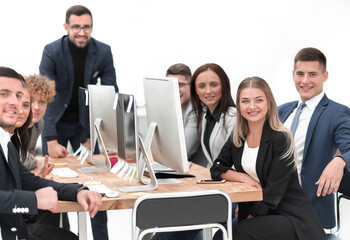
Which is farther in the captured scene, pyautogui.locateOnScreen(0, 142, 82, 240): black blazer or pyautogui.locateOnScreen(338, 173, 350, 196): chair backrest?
pyautogui.locateOnScreen(338, 173, 350, 196): chair backrest

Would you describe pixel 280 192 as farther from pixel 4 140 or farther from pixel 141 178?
pixel 4 140

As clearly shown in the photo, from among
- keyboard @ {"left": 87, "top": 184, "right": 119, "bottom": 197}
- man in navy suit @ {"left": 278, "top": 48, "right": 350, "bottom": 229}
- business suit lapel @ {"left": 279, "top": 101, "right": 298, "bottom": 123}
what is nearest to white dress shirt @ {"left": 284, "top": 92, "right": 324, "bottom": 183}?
man in navy suit @ {"left": 278, "top": 48, "right": 350, "bottom": 229}

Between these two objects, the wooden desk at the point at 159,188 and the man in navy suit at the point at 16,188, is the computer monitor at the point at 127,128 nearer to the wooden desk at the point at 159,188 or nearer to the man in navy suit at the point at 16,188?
the wooden desk at the point at 159,188

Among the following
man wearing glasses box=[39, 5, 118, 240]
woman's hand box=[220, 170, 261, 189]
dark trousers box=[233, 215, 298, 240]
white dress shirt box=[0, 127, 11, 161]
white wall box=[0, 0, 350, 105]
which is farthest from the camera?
white wall box=[0, 0, 350, 105]

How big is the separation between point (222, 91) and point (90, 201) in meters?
1.48

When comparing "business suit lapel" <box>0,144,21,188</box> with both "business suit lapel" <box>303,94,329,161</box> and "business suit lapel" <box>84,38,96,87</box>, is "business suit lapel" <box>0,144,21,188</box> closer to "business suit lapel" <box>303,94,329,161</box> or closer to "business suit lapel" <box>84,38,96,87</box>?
"business suit lapel" <box>303,94,329,161</box>

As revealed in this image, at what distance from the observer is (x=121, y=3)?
5844 millimetres

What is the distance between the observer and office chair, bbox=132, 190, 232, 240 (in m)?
2.03

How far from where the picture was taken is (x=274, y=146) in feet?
8.20

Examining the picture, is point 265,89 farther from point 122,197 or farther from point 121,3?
point 121,3

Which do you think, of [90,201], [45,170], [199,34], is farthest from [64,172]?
[199,34]

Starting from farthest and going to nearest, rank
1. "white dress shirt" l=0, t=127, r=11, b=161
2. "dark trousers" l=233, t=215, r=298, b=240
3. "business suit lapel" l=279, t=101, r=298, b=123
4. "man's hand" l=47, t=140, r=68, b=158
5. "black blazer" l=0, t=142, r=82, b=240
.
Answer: "man's hand" l=47, t=140, r=68, b=158, "business suit lapel" l=279, t=101, r=298, b=123, "dark trousers" l=233, t=215, r=298, b=240, "white dress shirt" l=0, t=127, r=11, b=161, "black blazer" l=0, t=142, r=82, b=240

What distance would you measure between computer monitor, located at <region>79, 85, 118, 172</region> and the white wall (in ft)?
9.37

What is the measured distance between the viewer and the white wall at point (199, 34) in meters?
5.64
